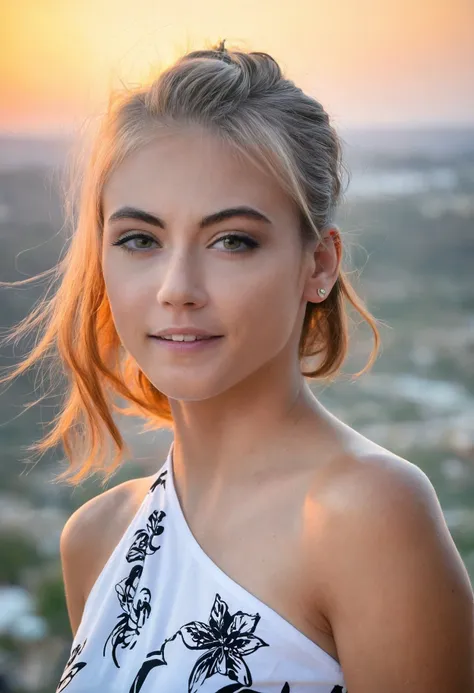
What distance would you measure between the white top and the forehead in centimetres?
49

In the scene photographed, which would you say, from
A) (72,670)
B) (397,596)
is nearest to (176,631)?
(72,670)

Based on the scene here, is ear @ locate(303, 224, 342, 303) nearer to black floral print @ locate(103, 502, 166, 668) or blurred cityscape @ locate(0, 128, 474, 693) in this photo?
black floral print @ locate(103, 502, 166, 668)

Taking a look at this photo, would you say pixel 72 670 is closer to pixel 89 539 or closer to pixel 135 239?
pixel 89 539

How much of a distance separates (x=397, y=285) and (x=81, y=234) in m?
1.97

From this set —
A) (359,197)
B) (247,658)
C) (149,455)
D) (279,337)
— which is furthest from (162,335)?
(359,197)

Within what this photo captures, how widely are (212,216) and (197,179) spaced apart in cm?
5

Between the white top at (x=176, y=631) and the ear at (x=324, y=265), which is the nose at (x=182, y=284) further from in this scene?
the white top at (x=176, y=631)

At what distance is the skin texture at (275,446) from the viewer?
1146 mm

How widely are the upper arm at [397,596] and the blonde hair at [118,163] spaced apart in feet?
1.29

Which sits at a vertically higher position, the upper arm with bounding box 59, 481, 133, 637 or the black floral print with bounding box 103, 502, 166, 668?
the upper arm with bounding box 59, 481, 133, 637

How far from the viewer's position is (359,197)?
293 cm

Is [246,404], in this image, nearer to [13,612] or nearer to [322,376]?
[322,376]

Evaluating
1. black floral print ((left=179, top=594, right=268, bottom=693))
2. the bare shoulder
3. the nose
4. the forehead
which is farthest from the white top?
the forehead

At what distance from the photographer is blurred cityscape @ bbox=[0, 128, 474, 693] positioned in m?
2.92
